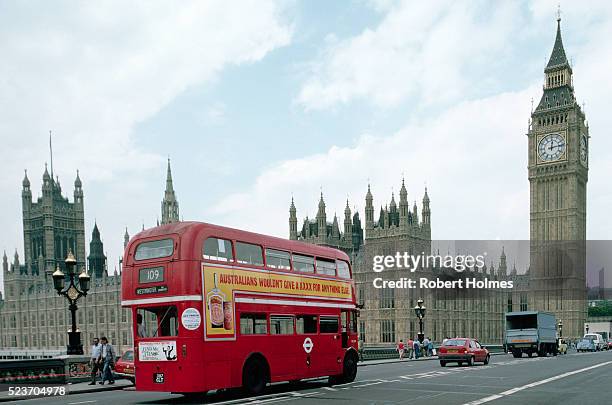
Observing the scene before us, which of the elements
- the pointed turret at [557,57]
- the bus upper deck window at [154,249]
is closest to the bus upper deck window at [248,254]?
the bus upper deck window at [154,249]

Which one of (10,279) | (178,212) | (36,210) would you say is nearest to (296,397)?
(178,212)

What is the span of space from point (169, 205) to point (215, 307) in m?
113

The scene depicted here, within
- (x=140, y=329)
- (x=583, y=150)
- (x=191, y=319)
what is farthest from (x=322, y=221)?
(x=191, y=319)

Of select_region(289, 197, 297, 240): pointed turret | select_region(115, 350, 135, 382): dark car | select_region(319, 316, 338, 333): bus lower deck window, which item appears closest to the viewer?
select_region(319, 316, 338, 333): bus lower deck window

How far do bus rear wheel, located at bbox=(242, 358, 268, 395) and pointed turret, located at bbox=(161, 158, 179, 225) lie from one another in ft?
359

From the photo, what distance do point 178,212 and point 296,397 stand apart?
4482 inches

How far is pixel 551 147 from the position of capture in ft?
352

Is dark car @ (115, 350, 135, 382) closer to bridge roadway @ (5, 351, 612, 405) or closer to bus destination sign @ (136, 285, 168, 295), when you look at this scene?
bridge roadway @ (5, 351, 612, 405)

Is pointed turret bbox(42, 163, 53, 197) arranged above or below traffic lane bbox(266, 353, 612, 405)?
above

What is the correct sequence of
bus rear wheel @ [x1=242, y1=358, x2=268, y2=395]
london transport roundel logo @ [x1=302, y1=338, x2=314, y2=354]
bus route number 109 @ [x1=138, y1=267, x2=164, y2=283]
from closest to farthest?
bus route number 109 @ [x1=138, y1=267, x2=164, y2=283] < bus rear wheel @ [x1=242, y1=358, x2=268, y2=395] < london transport roundel logo @ [x1=302, y1=338, x2=314, y2=354]

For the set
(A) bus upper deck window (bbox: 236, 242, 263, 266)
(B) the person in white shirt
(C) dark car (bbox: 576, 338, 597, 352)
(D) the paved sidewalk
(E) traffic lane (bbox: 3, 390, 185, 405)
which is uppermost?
(A) bus upper deck window (bbox: 236, 242, 263, 266)

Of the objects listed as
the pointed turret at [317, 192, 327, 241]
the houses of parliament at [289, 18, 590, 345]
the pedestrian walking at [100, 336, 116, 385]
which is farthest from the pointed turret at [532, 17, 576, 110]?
the pedestrian walking at [100, 336, 116, 385]

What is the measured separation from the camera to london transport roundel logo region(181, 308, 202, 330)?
606 inches

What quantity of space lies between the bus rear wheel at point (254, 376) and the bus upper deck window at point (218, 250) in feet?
9.25
